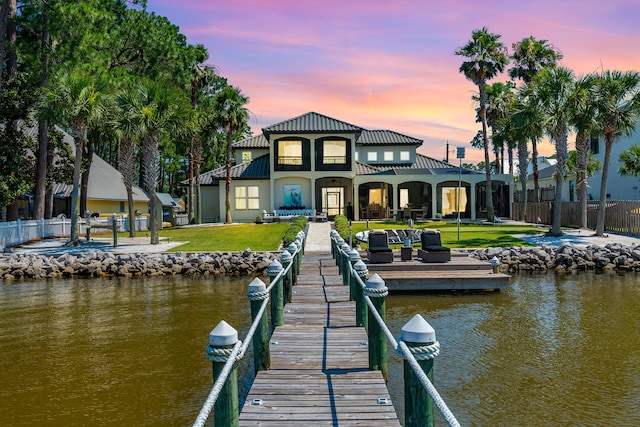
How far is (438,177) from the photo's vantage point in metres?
41.1

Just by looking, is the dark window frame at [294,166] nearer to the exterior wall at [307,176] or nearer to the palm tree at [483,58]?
the exterior wall at [307,176]

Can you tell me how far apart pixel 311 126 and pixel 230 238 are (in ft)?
53.3

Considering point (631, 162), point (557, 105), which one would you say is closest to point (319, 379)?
point (557, 105)

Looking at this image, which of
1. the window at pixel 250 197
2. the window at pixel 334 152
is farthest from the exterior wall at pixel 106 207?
the window at pixel 334 152

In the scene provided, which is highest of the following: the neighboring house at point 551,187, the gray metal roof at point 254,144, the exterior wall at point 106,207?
the gray metal roof at point 254,144

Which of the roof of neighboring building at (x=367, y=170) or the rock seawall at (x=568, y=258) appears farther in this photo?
the roof of neighboring building at (x=367, y=170)

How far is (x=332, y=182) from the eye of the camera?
44.6 metres

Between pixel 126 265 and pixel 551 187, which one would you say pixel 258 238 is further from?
pixel 551 187

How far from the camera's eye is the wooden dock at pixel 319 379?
17.4 feet

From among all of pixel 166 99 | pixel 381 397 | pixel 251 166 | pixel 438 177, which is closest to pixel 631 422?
pixel 381 397

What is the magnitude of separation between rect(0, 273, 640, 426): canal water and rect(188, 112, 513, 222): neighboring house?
79.9ft

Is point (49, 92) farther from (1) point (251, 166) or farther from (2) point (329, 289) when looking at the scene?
(1) point (251, 166)

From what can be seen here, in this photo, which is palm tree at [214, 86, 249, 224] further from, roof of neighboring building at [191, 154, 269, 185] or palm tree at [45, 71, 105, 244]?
palm tree at [45, 71, 105, 244]

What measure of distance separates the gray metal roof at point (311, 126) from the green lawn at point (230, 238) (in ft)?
32.6
